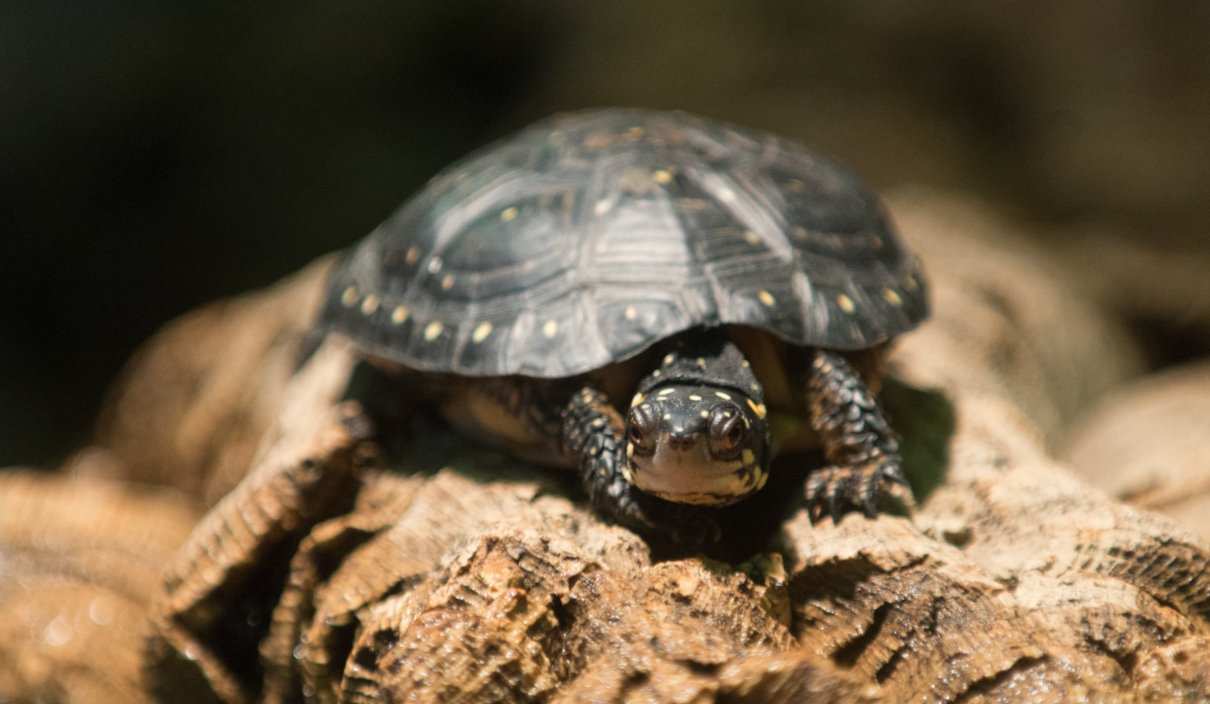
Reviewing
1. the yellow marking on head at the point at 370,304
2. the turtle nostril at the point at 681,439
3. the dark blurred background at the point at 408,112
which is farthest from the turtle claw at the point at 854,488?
the dark blurred background at the point at 408,112

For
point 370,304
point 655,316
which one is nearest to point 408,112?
point 370,304

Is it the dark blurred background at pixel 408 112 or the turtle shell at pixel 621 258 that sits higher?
the dark blurred background at pixel 408 112

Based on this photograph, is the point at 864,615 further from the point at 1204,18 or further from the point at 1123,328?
the point at 1204,18

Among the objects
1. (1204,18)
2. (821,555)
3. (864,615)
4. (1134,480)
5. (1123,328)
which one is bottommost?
(864,615)

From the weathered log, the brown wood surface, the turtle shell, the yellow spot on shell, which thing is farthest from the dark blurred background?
the yellow spot on shell

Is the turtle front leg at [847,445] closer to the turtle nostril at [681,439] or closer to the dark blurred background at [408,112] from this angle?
the turtle nostril at [681,439]

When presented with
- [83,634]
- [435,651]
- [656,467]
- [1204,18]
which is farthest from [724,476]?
[1204,18]
